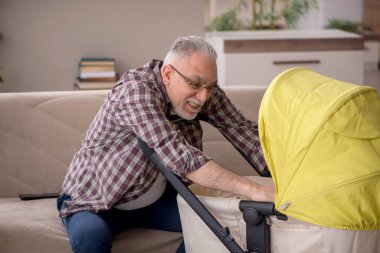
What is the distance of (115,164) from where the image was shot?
2143 mm

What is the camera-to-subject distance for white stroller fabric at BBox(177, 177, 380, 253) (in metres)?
1.72

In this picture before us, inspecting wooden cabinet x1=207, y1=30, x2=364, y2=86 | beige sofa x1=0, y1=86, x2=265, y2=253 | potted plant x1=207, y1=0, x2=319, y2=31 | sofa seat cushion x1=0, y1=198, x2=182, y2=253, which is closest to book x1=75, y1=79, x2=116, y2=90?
beige sofa x1=0, y1=86, x2=265, y2=253

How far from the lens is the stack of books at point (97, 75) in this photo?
358 centimetres

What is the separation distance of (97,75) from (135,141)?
1.54 m

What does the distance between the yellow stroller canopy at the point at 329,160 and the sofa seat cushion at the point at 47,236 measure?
2.24ft

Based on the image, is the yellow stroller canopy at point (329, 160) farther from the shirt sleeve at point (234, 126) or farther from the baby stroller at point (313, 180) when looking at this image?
the shirt sleeve at point (234, 126)

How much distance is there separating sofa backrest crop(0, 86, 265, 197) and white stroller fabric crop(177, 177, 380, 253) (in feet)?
2.81

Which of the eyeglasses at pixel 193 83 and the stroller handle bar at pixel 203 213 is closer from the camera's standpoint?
the stroller handle bar at pixel 203 213

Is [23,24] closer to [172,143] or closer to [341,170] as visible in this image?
[172,143]

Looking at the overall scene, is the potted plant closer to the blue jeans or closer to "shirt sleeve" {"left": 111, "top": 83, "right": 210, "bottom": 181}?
the blue jeans

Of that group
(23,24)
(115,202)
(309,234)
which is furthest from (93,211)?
(23,24)

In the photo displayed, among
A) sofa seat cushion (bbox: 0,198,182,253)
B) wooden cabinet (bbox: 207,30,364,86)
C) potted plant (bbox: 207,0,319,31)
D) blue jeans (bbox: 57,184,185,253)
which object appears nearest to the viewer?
blue jeans (bbox: 57,184,185,253)

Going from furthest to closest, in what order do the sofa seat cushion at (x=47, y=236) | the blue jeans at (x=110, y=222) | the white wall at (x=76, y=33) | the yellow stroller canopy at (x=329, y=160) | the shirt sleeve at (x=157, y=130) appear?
the white wall at (x=76, y=33), the sofa seat cushion at (x=47, y=236), the blue jeans at (x=110, y=222), the shirt sleeve at (x=157, y=130), the yellow stroller canopy at (x=329, y=160)

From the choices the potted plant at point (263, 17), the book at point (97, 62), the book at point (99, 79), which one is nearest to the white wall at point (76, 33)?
the book at point (97, 62)
